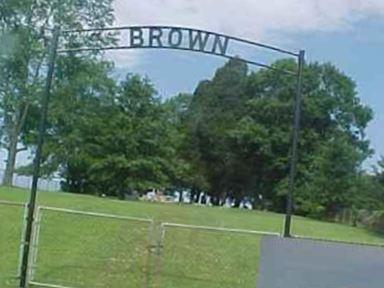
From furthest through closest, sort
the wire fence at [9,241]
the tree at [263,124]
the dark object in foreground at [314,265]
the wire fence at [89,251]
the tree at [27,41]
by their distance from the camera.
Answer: the tree at [263,124] → the tree at [27,41] → the wire fence at [89,251] → the wire fence at [9,241] → the dark object in foreground at [314,265]

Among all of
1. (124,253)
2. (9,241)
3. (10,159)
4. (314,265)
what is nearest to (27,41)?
(10,159)

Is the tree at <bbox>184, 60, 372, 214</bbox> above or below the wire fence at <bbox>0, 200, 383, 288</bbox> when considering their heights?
above

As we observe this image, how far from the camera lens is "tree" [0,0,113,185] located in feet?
105

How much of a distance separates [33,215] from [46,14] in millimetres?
23994

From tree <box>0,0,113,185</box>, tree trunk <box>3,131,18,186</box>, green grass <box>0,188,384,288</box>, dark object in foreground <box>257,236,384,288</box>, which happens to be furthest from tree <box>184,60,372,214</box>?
dark object in foreground <box>257,236,384,288</box>

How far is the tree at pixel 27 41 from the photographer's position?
3189cm

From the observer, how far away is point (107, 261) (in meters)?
13.2

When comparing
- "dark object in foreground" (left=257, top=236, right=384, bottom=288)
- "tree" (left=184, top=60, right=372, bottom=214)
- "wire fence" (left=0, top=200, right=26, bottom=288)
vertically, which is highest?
"tree" (left=184, top=60, right=372, bottom=214)

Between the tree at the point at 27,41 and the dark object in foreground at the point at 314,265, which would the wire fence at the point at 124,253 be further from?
the tree at the point at 27,41

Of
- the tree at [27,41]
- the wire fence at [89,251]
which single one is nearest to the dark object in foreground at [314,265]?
the wire fence at [89,251]

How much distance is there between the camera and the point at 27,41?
31.8m

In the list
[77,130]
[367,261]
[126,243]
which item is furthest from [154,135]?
[367,261]

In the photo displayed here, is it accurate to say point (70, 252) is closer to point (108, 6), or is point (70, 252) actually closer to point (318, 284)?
point (318, 284)

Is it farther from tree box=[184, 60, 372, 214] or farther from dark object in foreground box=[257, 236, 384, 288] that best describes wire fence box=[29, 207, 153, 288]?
tree box=[184, 60, 372, 214]
